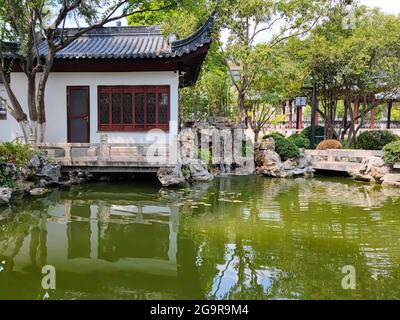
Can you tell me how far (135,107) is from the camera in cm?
1137

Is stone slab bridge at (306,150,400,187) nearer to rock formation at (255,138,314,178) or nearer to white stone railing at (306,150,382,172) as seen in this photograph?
white stone railing at (306,150,382,172)

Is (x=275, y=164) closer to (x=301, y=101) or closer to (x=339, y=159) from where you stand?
(x=339, y=159)

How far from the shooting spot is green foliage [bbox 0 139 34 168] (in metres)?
8.07

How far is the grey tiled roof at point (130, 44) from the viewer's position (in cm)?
1034

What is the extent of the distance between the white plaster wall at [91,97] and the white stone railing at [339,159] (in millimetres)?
4754

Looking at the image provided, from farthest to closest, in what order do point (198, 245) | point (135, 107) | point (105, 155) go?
point (135, 107) < point (105, 155) < point (198, 245)

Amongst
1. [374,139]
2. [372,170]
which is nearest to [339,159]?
[372,170]

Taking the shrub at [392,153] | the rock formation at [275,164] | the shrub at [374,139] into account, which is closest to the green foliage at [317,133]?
the shrub at [374,139]

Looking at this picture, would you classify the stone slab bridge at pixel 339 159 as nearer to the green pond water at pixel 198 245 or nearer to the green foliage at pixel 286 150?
the green foliage at pixel 286 150

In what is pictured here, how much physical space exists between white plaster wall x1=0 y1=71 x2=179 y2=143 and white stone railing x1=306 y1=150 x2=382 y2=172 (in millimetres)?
4754

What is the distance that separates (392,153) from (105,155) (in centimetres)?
732

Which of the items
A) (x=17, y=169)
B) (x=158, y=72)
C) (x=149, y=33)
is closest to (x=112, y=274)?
(x=17, y=169)
